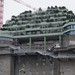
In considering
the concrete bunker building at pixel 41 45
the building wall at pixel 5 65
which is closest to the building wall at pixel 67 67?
the concrete bunker building at pixel 41 45

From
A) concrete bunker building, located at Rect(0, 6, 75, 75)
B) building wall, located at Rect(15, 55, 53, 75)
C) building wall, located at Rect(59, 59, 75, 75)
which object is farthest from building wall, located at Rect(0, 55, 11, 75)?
building wall, located at Rect(59, 59, 75, 75)

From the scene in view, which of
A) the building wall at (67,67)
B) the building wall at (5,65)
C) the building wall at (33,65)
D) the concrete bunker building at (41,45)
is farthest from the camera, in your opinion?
the building wall at (5,65)

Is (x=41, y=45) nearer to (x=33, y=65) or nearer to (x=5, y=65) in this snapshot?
(x=33, y=65)

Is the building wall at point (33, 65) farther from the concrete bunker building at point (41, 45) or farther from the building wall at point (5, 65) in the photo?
the building wall at point (5, 65)

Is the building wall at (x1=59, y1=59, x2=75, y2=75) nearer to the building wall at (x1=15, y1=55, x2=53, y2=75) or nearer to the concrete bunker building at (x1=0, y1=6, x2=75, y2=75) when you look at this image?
the concrete bunker building at (x1=0, y1=6, x2=75, y2=75)

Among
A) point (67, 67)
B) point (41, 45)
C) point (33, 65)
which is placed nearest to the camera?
point (67, 67)

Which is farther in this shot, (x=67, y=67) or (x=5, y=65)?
(x=5, y=65)

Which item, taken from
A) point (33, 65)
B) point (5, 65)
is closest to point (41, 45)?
point (33, 65)

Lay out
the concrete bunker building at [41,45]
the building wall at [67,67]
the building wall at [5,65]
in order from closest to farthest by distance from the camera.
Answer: the building wall at [67,67] < the concrete bunker building at [41,45] < the building wall at [5,65]

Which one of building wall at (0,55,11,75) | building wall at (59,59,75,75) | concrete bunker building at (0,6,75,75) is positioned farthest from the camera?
building wall at (0,55,11,75)

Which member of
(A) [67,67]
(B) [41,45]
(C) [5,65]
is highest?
(B) [41,45]

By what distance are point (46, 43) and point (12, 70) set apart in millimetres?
11613

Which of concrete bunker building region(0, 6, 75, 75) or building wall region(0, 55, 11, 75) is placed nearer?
concrete bunker building region(0, 6, 75, 75)

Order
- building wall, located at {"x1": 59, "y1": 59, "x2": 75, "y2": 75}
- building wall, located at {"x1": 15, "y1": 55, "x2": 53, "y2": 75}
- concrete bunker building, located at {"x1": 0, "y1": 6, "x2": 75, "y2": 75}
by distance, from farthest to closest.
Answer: building wall, located at {"x1": 15, "y1": 55, "x2": 53, "y2": 75} → concrete bunker building, located at {"x1": 0, "y1": 6, "x2": 75, "y2": 75} → building wall, located at {"x1": 59, "y1": 59, "x2": 75, "y2": 75}
